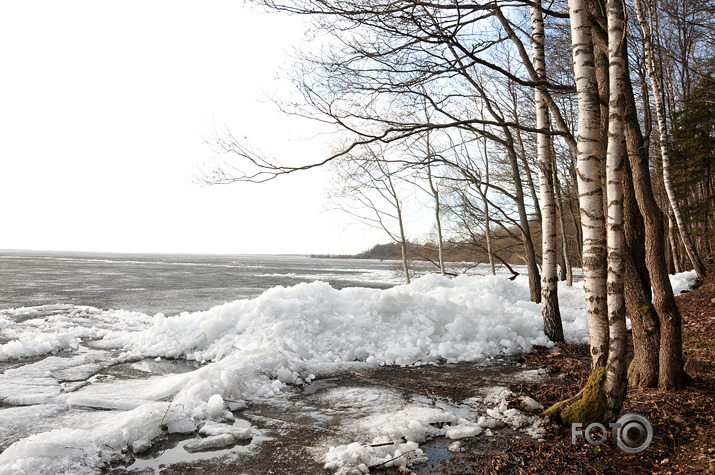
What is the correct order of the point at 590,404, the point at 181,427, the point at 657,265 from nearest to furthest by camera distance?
the point at 590,404
the point at 181,427
the point at 657,265

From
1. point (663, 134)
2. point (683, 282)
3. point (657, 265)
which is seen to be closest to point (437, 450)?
point (657, 265)

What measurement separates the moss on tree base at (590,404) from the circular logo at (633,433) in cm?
19

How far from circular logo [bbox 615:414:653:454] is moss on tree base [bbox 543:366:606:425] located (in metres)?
0.19

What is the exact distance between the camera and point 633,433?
3.63m

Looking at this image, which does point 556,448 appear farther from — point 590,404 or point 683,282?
point 683,282

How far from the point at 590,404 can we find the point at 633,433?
39 cm

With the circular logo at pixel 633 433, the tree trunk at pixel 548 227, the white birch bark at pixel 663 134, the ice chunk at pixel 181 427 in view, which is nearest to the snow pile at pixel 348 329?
the tree trunk at pixel 548 227

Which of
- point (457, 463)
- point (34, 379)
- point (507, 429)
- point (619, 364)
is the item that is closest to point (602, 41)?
point (619, 364)

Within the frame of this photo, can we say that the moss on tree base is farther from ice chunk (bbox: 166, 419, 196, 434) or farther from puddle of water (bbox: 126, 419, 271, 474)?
ice chunk (bbox: 166, 419, 196, 434)

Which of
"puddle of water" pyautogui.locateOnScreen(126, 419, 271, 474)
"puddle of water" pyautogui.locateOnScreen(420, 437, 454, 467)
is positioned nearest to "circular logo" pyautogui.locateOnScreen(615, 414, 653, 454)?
"puddle of water" pyautogui.locateOnScreen(420, 437, 454, 467)

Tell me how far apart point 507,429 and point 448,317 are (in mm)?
4025

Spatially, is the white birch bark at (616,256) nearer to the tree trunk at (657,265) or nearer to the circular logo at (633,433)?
the circular logo at (633,433)

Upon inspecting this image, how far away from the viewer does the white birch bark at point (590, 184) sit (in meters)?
3.80

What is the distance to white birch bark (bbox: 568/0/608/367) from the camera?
3797 mm
